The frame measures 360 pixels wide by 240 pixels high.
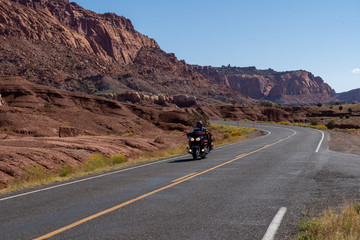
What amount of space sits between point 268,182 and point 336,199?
9.04ft

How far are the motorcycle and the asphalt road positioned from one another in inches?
216

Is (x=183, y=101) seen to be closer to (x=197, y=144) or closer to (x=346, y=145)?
(x=346, y=145)

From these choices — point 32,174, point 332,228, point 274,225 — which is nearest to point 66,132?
point 32,174

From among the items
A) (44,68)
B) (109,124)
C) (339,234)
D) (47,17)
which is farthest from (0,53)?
(339,234)

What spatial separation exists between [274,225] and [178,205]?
7.46 feet

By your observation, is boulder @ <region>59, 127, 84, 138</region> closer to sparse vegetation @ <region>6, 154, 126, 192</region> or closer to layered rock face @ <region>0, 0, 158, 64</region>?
sparse vegetation @ <region>6, 154, 126, 192</region>

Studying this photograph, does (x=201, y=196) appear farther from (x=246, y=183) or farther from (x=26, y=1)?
(x=26, y=1)

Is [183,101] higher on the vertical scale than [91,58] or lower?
lower

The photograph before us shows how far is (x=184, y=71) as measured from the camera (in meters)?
168

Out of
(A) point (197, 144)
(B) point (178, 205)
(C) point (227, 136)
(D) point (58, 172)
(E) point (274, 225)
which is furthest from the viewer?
(C) point (227, 136)

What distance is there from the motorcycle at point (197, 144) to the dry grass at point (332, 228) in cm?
1216

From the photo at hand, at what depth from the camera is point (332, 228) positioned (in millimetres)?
4922

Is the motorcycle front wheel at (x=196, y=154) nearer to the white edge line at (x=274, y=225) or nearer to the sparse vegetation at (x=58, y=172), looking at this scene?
the sparse vegetation at (x=58, y=172)

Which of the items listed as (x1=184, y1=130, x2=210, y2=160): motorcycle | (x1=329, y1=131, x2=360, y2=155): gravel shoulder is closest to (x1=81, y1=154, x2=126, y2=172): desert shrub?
(x1=184, y1=130, x2=210, y2=160): motorcycle
